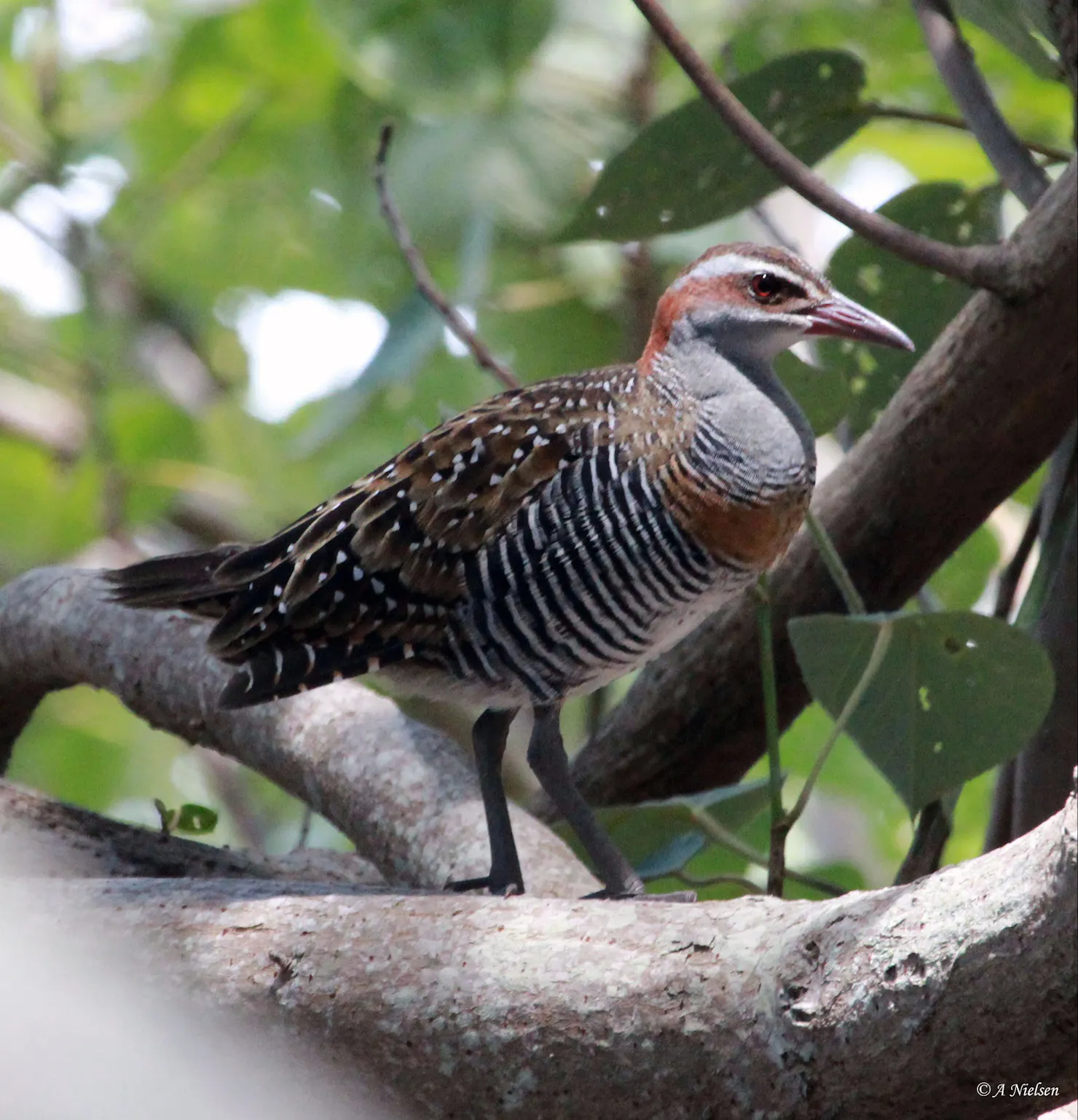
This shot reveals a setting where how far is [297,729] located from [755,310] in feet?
3.50

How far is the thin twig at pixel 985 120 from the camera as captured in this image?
236 cm

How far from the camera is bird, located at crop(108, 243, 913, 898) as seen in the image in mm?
2088

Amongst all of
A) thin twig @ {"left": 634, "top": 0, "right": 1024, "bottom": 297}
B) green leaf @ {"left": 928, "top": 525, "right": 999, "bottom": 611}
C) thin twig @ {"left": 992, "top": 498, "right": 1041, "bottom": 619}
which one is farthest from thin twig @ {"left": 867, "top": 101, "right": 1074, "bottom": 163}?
green leaf @ {"left": 928, "top": 525, "right": 999, "bottom": 611}

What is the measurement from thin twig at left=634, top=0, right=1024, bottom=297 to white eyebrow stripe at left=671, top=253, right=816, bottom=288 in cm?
17

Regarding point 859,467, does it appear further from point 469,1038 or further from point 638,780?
point 469,1038

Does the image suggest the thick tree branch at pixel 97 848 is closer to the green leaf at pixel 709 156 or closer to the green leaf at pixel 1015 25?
the green leaf at pixel 709 156

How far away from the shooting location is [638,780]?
9.53ft

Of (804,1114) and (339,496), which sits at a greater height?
(339,496)

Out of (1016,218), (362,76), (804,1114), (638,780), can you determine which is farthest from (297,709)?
(1016,218)

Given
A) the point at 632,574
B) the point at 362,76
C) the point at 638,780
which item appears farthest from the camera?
the point at 362,76

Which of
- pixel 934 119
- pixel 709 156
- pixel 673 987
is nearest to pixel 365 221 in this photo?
pixel 709 156

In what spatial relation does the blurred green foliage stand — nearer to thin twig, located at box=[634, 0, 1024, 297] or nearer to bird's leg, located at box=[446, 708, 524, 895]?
thin twig, located at box=[634, 0, 1024, 297]

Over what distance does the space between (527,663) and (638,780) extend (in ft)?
2.71

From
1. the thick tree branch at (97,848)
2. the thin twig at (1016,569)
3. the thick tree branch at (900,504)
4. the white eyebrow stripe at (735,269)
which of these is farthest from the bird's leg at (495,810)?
the thin twig at (1016,569)
